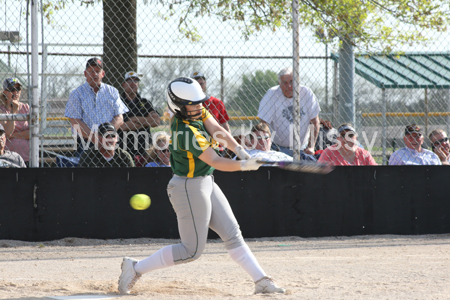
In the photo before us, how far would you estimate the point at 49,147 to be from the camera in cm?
834

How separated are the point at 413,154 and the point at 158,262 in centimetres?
477

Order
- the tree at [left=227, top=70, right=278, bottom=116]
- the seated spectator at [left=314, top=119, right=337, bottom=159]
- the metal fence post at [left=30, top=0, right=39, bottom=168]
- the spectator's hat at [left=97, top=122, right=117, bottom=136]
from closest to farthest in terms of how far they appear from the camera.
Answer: the metal fence post at [left=30, top=0, right=39, bottom=168] < the spectator's hat at [left=97, top=122, right=117, bottom=136] < the seated spectator at [left=314, top=119, right=337, bottom=159] < the tree at [left=227, top=70, right=278, bottom=116]

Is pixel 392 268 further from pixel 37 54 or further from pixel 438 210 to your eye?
pixel 37 54

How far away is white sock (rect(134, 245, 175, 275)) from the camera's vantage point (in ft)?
12.9

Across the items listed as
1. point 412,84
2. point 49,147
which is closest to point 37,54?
point 49,147

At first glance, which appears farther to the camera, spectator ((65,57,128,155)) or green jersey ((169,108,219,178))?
spectator ((65,57,128,155))

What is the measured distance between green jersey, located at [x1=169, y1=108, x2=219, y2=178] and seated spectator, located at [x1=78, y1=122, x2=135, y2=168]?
2.80 metres

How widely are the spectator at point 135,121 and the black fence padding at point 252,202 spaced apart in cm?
58

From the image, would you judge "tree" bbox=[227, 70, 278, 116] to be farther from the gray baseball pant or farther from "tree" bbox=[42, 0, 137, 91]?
the gray baseball pant

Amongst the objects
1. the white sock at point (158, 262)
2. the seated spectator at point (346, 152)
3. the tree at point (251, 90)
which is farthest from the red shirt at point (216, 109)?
the white sock at point (158, 262)

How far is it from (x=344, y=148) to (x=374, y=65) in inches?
220

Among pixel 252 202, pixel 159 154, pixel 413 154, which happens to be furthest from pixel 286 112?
pixel 413 154

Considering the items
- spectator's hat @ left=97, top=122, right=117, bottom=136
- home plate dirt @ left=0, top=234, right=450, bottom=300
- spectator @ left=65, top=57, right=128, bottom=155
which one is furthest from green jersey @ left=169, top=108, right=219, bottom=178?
spectator @ left=65, top=57, right=128, bottom=155

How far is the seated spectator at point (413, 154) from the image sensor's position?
24.1 ft
